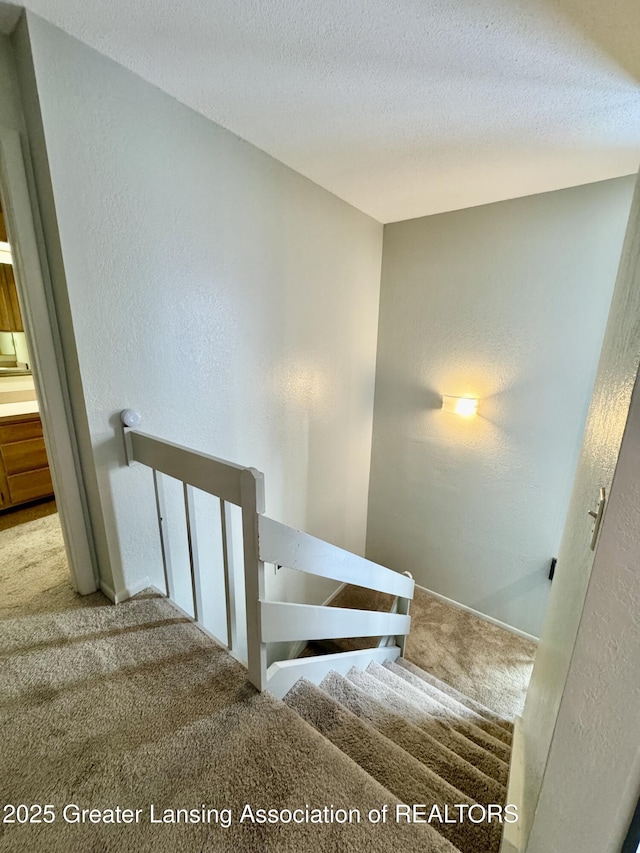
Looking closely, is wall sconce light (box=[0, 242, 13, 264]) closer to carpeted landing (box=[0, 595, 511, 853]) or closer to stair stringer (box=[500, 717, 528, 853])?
carpeted landing (box=[0, 595, 511, 853])

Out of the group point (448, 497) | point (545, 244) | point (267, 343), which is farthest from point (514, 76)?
point (448, 497)

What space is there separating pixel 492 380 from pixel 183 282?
2.24 meters

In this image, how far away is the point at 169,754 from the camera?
98 centimetres

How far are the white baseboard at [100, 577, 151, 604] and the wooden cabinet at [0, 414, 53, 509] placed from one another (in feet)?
5.66

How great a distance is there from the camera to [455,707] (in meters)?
1.86

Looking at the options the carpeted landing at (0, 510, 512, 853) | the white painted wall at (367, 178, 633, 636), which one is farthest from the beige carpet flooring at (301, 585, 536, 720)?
the carpeted landing at (0, 510, 512, 853)

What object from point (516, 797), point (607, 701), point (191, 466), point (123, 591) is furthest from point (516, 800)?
point (123, 591)

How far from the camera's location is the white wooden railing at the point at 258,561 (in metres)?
1.08

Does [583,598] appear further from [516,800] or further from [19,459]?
[19,459]

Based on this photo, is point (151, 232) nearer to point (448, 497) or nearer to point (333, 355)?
point (333, 355)

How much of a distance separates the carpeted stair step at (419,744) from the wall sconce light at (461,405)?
1.98m

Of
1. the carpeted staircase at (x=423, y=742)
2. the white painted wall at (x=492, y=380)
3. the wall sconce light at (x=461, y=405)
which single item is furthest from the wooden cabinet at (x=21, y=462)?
the wall sconce light at (x=461, y=405)

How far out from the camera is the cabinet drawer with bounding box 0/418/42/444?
2.59m

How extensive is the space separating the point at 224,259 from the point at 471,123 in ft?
4.37
